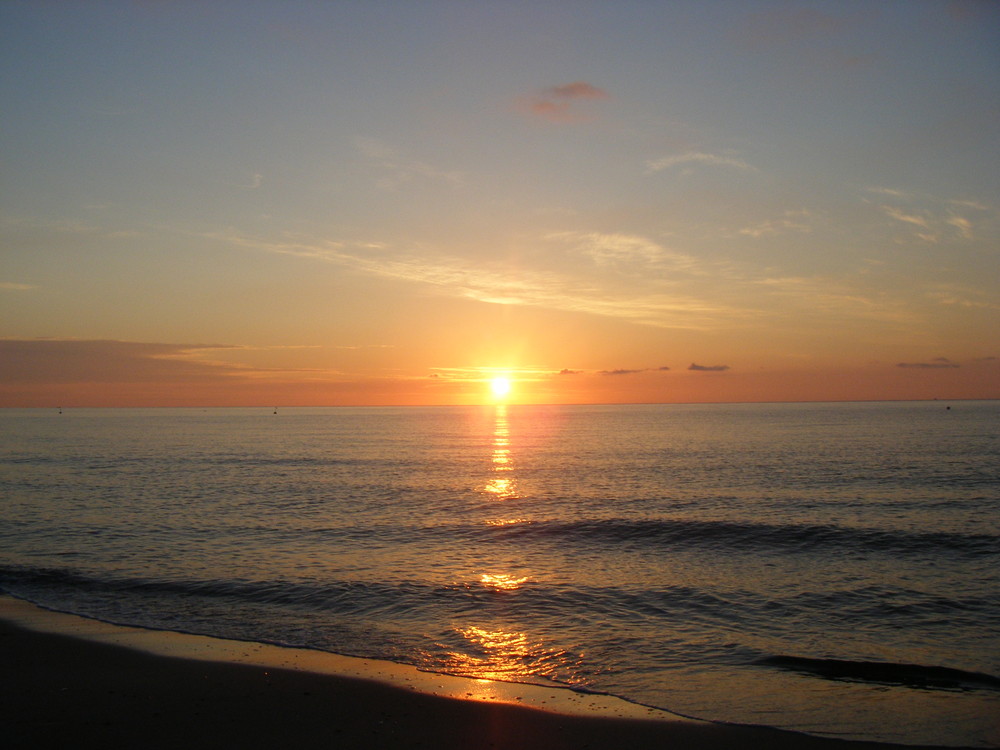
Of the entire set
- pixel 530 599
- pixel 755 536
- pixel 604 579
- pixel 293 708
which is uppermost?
pixel 293 708

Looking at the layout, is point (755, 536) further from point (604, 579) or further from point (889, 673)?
point (889, 673)

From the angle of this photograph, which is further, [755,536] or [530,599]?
[755,536]

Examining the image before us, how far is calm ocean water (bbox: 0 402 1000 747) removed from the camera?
44.3ft

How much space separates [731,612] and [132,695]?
47.6 feet

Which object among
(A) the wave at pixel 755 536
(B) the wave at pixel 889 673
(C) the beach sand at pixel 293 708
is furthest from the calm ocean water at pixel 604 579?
(C) the beach sand at pixel 293 708

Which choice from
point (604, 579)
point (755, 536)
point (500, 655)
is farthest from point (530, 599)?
point (755, 536)

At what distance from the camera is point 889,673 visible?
45.6ft

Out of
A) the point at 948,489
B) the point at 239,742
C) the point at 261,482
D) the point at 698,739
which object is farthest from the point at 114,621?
the point at 948,489

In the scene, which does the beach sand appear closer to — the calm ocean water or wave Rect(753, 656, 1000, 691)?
the calm ocean water

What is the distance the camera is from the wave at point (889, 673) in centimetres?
1323

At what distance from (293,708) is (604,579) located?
505 inches

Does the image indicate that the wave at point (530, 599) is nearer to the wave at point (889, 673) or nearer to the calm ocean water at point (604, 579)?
the calm ocean water at point (604, 579)

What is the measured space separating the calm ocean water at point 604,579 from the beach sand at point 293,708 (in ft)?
3.10

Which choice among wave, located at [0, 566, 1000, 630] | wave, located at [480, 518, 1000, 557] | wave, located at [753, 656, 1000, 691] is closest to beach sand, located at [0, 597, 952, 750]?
wave, located at [753, 656, 1000, 691]
